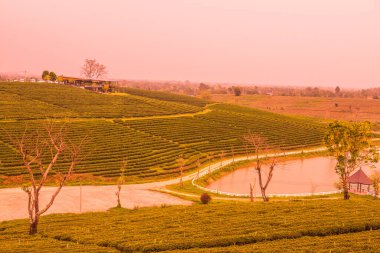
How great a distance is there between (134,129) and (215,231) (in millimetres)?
58196

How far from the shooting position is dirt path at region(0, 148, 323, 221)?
135 feet

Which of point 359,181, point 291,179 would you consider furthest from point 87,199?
point 291,179

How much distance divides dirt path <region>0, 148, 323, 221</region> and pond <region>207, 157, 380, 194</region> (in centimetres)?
1227

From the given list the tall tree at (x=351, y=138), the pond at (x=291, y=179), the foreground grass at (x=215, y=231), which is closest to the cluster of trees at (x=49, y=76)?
the pond at (x=291, y=179)

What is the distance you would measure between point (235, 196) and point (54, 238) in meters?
30.0

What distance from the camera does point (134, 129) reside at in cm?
8119

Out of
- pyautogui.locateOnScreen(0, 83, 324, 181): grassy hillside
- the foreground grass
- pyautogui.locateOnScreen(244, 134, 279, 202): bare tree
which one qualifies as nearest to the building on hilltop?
pyautogui.locateOnScreen(0, 83, 324, 181): grassy hillside

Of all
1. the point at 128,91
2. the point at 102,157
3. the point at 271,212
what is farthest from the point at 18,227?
the point at 128,91

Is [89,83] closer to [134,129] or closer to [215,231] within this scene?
[134,129]

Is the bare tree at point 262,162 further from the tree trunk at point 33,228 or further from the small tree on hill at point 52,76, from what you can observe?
the small tree on hill at point 52,76

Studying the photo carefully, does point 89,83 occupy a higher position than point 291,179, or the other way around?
point 89,83

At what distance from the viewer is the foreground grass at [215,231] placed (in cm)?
2183

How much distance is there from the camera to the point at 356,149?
44.5 metres

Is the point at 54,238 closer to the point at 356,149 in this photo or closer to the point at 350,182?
the point at 356,149
